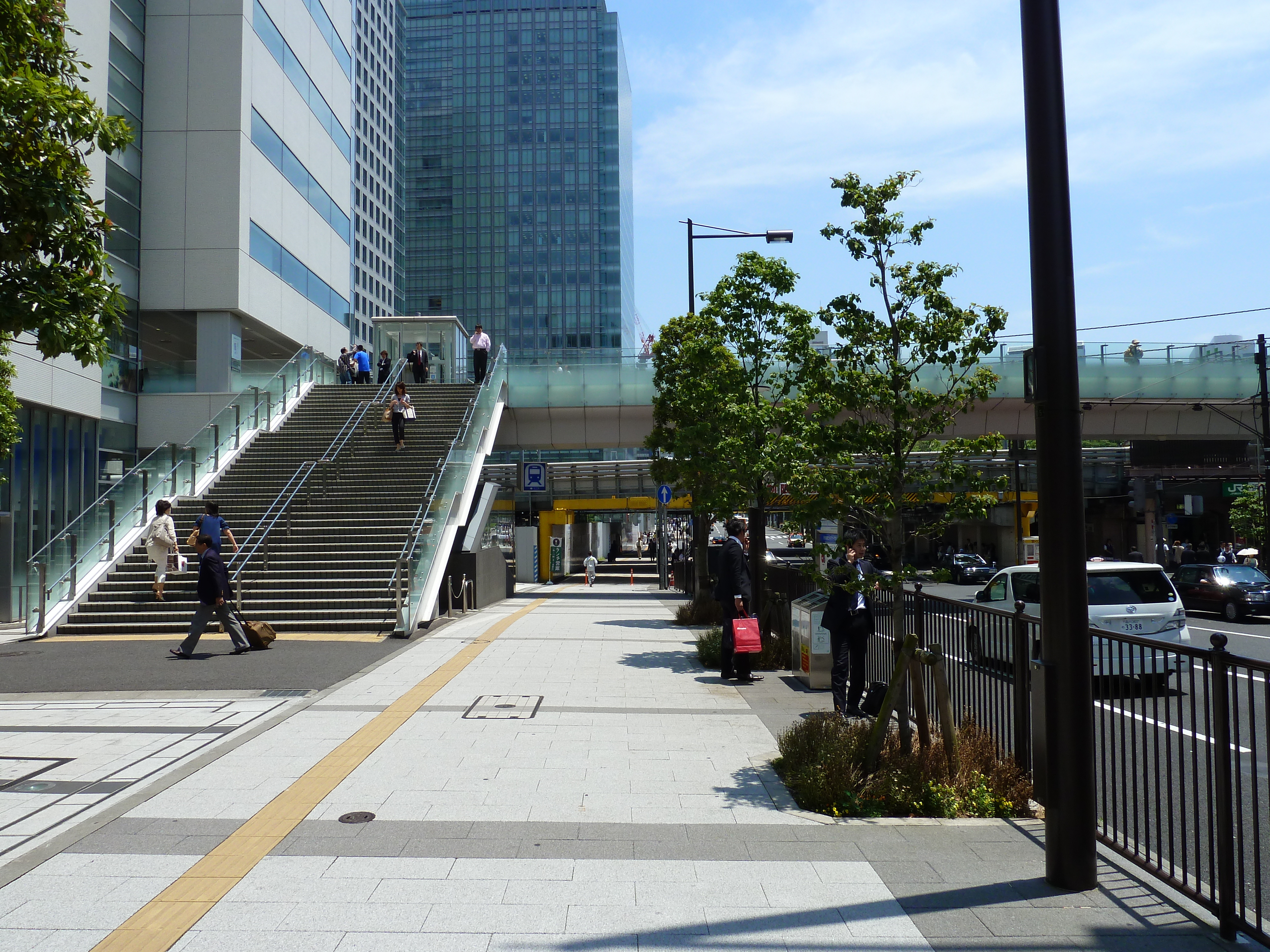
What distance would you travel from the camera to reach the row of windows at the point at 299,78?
27.4 metres

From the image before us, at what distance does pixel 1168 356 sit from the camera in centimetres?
2564

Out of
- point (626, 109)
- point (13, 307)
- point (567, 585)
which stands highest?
point (626, 109)

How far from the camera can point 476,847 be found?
5086 mm

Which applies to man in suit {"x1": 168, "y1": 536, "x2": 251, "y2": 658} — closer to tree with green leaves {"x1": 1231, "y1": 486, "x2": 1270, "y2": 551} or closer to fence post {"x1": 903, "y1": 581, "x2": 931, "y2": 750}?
fence post {"x1": 903, "y1": 581, "x2": 931, "y2": 750}

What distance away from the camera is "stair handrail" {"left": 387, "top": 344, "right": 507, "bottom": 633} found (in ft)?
49.4

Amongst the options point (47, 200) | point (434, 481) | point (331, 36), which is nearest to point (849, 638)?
point (47, 200)

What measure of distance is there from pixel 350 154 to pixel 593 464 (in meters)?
16.4

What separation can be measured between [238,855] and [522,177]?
118185mm

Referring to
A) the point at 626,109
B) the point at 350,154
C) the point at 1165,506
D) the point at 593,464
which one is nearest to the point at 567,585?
the point at 593,464

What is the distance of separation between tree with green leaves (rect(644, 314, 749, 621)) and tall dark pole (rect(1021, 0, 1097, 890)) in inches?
361

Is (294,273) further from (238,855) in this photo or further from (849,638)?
(238,855)

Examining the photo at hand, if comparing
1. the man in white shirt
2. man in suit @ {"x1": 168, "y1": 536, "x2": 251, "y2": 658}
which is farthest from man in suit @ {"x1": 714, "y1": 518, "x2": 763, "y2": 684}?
the man in white shirt

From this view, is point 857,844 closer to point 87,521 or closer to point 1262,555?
point 87,521

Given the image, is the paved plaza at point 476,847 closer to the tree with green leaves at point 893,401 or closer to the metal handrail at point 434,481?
the tree with green leaves at point 893,401
